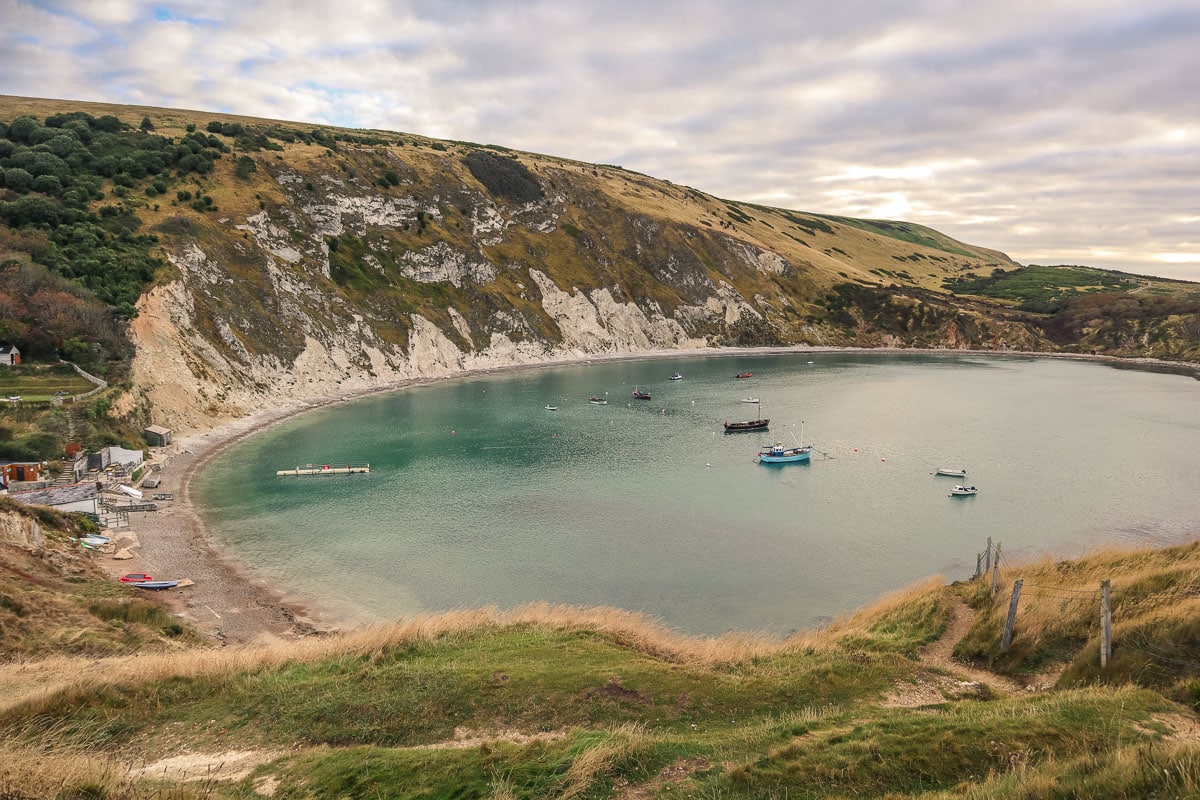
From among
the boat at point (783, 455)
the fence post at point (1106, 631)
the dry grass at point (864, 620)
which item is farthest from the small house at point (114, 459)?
the fence post at point (1106, 631)

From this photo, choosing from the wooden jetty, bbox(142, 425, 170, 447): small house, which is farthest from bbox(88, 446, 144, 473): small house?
the wooden jetty

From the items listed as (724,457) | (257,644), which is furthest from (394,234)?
(257,644)

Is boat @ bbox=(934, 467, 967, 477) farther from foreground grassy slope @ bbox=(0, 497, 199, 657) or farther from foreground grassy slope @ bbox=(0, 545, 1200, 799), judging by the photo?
foreground grassy slope @ bbox=(0, 497, 199, 657)

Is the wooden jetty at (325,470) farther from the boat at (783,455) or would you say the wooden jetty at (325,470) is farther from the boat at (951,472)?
the boat at (951,472)

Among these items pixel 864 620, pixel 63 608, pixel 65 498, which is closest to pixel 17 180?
pixel 65 498

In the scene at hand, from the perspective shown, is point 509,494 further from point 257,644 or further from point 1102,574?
point 1102,574
